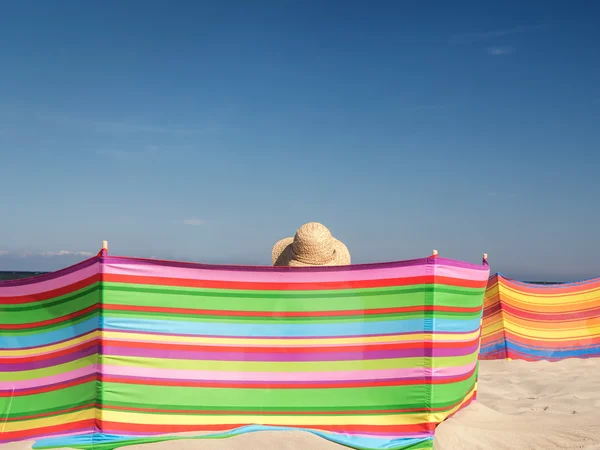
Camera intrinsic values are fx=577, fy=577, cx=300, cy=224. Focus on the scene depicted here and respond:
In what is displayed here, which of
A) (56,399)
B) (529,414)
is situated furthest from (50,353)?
(529,414)

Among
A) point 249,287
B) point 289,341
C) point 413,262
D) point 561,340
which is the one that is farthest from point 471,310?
point 561,340

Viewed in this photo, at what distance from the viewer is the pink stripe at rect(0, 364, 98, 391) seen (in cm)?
395

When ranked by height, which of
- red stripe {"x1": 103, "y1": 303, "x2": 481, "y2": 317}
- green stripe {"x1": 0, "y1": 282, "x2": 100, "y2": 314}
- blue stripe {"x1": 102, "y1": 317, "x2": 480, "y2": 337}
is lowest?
blue stripe {"x1": 102, "y1": 317, "x2": 480, "y2": 337}

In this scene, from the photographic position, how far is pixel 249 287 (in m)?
4.04

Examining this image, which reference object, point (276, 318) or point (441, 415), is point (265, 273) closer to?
point (276, 318)

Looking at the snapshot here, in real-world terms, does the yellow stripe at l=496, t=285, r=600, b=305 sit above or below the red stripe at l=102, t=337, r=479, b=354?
above

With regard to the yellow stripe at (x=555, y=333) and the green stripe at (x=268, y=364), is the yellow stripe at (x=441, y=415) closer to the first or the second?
the green stripe at (x=268, y=364)

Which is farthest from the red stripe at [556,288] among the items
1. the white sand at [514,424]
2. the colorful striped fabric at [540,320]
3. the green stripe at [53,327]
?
the green stripe at [53,327]

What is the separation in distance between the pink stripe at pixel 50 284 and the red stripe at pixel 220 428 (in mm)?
985

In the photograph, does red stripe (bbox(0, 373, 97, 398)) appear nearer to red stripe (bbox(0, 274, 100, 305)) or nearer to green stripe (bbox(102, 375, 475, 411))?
green stripe (bbox(102, 375, 475, 411))

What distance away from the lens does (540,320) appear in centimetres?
843

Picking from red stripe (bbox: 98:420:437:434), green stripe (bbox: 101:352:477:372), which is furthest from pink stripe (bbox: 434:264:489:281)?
red stripe (bbox: 98:420:437:434)

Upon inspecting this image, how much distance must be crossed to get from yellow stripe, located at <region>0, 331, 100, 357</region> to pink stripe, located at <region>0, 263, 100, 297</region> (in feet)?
1.28

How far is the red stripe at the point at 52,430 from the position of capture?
3930mm
